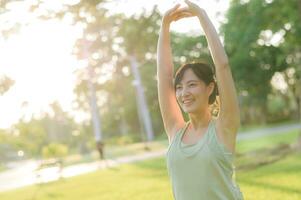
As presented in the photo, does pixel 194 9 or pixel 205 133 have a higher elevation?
pixel 194 9

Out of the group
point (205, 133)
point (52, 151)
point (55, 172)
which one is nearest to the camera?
point (205, 133)

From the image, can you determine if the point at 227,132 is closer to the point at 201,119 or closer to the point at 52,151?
the point at 201,119

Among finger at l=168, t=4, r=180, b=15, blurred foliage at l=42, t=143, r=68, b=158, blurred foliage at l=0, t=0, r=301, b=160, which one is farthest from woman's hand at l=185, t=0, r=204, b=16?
blurred foliage at l=42, t=143, r=68, b=158

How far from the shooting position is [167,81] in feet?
11.0

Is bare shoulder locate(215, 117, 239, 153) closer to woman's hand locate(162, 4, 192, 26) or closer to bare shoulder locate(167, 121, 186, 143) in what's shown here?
bare shoulder locate(167, 121, 186, 143)

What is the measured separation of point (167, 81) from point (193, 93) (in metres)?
0.39

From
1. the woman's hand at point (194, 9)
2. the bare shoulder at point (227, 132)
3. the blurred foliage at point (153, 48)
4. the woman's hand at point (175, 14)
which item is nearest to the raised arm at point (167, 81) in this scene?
the woman's hand at point (175, 14)

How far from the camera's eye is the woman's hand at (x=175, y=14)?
3.27m

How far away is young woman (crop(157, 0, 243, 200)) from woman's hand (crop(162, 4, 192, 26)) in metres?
0.09

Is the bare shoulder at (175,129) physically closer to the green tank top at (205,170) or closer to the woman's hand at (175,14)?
the green tank top at (205,170)

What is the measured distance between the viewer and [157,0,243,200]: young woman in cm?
283

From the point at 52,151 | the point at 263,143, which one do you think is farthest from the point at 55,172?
the point at 263,143

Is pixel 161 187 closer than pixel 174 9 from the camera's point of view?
No

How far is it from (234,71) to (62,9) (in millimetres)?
37671
